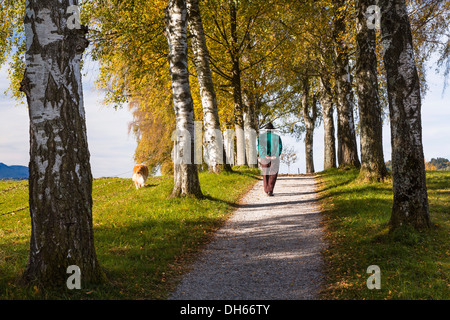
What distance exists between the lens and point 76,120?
18.4ft

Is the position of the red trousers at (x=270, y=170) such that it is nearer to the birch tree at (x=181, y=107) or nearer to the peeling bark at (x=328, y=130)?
the birch tree at (x=181, y=107)

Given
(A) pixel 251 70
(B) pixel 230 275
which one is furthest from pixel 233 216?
(A) pixel 251 70

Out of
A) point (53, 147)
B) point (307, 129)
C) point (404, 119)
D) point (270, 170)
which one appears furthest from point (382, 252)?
point (307, 129)

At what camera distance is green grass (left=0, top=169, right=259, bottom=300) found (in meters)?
5.93

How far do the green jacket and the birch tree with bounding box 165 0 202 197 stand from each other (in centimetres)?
318

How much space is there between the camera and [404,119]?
8.00 meters

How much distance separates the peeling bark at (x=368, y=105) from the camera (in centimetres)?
1468

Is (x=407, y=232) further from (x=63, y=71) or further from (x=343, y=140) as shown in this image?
(x=343, y=140)

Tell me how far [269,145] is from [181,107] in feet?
13.3

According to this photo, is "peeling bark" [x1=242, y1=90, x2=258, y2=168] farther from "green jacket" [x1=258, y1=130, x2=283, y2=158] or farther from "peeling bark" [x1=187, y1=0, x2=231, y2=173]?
"green jacket" [x1=258, y1=130, x2=283, y2=158]

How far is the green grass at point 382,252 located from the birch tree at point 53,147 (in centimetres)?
398

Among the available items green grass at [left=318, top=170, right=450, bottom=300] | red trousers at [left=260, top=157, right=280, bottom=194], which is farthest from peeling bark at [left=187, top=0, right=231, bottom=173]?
green grass at [left=318, top=170, right=450, bottom=300]
